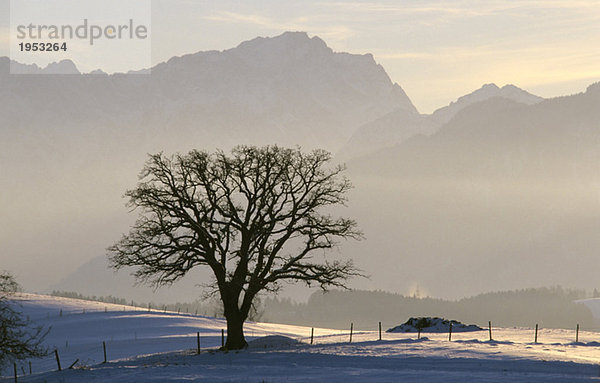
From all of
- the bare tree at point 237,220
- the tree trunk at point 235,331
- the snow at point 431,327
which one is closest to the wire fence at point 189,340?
the snow at point 431,327

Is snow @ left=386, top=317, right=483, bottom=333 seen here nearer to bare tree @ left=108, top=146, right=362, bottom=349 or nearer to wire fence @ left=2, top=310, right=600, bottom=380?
wire fence @ left=2, top=310, right=600, bottom=380

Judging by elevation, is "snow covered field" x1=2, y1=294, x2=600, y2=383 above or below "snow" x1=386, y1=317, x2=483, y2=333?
above

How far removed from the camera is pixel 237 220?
6612cm

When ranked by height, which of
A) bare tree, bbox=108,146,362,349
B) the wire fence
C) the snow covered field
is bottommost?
the wire fence

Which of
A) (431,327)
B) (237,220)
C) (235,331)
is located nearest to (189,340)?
(431,327)

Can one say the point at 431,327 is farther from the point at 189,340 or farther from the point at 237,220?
the point at 237,220

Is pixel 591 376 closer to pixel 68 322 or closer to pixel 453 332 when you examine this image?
pixel 453 332

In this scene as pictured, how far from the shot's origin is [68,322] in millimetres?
119750

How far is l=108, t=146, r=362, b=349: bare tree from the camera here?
2549 inches

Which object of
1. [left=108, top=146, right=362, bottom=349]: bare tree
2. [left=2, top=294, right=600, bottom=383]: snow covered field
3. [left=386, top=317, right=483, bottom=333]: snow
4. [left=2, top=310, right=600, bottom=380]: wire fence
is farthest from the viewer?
[left=386, top=317, right=483, bottom=333]: snow

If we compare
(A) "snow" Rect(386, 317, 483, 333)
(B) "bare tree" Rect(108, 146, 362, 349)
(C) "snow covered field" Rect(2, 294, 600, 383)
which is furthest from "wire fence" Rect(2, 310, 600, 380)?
(B) "bare tree" Rect(108, 146, 362, 349)

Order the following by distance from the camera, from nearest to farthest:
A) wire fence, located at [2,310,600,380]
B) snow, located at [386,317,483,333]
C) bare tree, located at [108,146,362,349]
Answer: bare tree, located at [108,146,362,349] < wire fence, located at [2,310,600,380] < snow, located at [386,317,483,333]

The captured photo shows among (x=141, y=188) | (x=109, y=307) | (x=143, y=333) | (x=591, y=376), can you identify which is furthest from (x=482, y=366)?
(x=109, y=307)

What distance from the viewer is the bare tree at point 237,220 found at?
2549 inches
